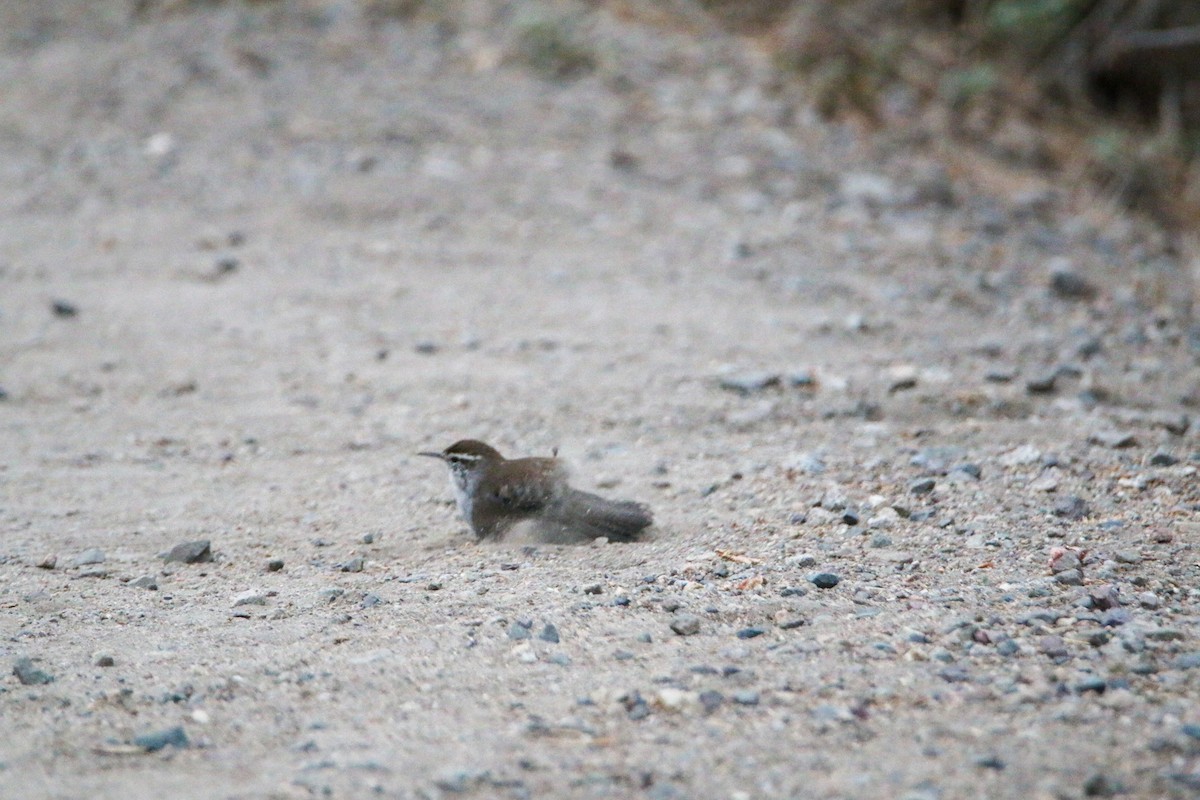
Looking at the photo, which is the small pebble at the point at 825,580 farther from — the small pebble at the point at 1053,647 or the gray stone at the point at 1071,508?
the gray stone at the point at 1071,508

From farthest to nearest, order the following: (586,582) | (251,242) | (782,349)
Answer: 1. (251,242)
2. (782,349)
3. (586,582)

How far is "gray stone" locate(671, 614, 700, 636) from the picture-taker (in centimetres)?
431

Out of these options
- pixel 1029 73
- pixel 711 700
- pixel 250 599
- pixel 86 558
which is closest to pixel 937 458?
pixel 711 700

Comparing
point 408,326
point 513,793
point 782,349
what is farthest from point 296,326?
point 513,793

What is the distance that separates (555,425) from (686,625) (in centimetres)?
223

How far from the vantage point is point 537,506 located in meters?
Answer: 5.36

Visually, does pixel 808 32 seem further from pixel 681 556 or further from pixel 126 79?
pixel 681 556

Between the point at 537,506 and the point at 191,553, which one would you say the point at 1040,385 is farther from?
the point at 191,553

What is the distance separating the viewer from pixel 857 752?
3.62 meters

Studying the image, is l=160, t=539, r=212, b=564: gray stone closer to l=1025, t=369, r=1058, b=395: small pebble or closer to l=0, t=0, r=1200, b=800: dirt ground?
l=0, t=0, r=1200, b=800: dirt ground

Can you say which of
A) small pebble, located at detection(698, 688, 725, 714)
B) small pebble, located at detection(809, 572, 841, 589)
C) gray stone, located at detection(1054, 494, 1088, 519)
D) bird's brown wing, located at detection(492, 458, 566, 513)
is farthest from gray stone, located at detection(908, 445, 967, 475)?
small pebble, located at detection(698, 688, 725, 714)

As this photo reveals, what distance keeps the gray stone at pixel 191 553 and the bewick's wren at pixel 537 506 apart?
3.17 feet

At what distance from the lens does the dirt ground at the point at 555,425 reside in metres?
3.77

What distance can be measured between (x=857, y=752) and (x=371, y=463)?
3.05 metres
